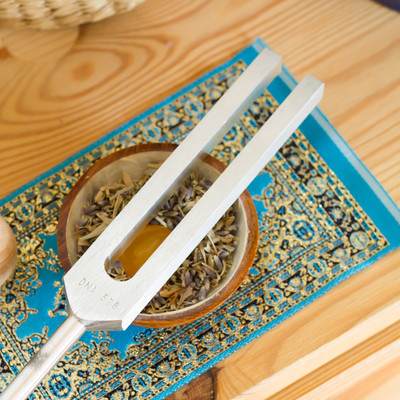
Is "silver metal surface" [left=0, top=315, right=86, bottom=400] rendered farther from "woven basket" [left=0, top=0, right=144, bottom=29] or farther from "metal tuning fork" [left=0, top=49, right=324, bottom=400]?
"woven basket" [left=0, top=0, right=144, bottom=29]

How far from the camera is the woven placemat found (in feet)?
1.76

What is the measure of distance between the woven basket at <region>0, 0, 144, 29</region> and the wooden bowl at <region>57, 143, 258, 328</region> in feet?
0.62

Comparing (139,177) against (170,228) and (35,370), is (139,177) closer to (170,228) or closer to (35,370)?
(170,228)

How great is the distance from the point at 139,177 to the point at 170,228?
7 centimetres

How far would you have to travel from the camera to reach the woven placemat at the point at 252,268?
0.54 meters

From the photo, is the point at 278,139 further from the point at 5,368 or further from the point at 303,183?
the point at 5,368

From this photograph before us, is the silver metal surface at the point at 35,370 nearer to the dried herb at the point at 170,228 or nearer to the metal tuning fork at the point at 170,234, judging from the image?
the metal tuning fork at the point at 170,234

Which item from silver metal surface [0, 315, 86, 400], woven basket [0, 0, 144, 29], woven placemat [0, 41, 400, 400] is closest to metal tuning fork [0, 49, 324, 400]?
silver metal surface [0, 315, 86, 400]

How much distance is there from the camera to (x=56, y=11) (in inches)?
24.1

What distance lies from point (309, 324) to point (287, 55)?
1.06 feet

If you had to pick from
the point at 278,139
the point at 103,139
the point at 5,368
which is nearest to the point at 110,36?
the point at 103,139

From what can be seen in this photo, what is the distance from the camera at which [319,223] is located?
592mm

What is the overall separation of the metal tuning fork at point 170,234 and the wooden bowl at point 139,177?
0.11 ft

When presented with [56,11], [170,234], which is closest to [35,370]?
[170,234]
